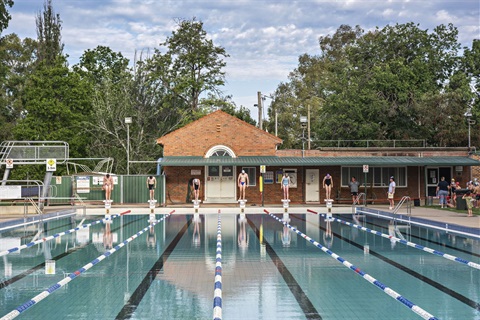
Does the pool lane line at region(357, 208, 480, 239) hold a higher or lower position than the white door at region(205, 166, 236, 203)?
lower

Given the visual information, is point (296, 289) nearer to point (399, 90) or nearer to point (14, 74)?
point (399, 90)

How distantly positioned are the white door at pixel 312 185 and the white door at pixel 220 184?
452 cm

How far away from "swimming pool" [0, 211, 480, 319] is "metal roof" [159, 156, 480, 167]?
13905mm

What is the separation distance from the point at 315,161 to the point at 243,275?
23.2 meters

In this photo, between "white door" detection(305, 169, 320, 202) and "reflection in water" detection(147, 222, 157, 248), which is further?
"white door" detection(305, 169, 320, 202)

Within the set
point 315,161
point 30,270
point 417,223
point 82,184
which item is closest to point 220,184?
point 315,161

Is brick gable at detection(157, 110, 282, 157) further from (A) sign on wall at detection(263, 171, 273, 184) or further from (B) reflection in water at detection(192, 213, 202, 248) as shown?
(B) reflection in water at detection(192, 213, 202, 248)

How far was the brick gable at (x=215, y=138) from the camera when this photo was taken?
3431 centimetres

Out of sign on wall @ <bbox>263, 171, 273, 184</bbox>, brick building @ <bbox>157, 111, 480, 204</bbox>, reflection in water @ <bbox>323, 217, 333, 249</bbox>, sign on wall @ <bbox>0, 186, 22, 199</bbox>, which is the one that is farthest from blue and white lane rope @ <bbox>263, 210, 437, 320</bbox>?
brick building @ <bbox>157, 111, 480, 204</bbox>

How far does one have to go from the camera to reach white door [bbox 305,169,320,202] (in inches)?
→ 1359

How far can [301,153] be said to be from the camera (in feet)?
116

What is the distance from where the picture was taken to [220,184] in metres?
34.3

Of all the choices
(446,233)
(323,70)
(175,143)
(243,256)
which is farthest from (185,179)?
(323,70)

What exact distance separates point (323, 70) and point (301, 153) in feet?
108
